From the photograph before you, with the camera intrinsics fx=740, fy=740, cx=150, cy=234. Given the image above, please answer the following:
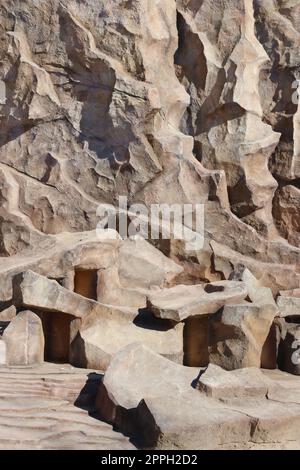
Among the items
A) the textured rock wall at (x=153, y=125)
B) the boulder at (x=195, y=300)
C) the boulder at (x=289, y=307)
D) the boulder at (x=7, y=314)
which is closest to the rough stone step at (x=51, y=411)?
the boulder at (x=195, y=300)

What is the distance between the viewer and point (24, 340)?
7207mm

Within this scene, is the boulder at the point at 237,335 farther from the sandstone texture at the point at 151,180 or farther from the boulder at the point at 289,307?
the boulder at the point at 289,307

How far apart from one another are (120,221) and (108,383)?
4163mm

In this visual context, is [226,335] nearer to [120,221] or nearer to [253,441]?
[253,441]

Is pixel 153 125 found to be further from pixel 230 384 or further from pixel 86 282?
pixel 230 384

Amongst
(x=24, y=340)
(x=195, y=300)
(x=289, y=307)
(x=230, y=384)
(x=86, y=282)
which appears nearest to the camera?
(x=230, y=384)

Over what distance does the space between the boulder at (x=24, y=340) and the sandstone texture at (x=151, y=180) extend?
14 mm

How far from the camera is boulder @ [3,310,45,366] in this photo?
23.4 feet

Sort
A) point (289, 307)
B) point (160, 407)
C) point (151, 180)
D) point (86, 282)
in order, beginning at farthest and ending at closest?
point (151, 180) → point (86, 282) → point (289, 307) → point (160, 407)

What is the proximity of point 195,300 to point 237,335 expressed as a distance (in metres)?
0.57

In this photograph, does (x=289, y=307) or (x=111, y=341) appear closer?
(x=111, y=341)

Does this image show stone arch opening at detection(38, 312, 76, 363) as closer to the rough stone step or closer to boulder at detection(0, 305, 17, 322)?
the rough stone step

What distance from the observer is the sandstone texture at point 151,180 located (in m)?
7.44

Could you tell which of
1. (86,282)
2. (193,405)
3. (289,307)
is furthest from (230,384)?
(86,282)
